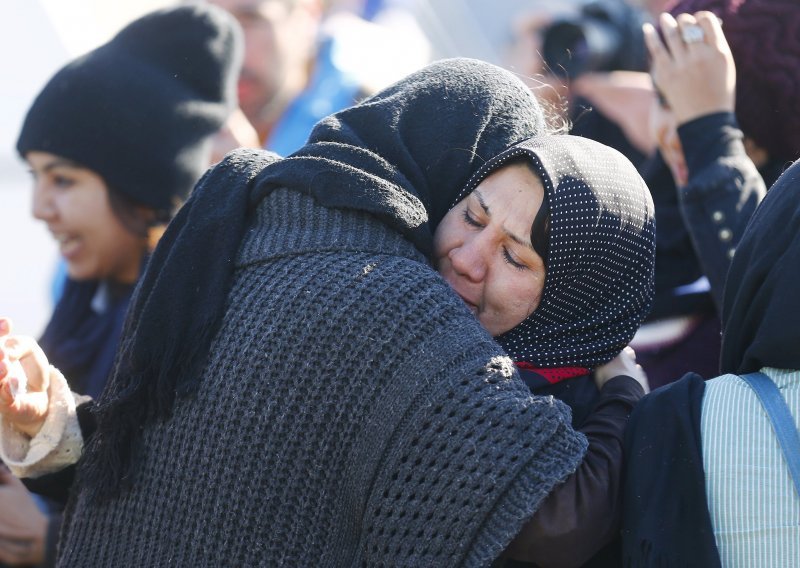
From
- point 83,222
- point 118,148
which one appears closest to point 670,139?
point 118,148

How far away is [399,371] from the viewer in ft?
5.60

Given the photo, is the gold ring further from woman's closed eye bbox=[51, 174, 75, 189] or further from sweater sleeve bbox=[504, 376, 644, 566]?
woman's closed eye bbox=[51, 174, 75, 189]

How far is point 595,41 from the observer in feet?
12.5

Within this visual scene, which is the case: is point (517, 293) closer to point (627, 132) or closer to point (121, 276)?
point (121, 276)

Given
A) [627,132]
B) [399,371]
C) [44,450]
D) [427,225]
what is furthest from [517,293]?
[627,132]

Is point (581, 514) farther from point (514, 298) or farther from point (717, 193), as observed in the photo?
point (717, 193)

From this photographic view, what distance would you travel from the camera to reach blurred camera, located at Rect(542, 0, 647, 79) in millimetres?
3801

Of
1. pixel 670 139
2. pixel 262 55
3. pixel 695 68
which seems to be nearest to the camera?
pixel 695 68

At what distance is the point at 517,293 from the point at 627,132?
2033 millimetres

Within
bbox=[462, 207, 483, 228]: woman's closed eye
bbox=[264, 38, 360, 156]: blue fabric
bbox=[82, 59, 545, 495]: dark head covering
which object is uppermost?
bbox=[82, 59, 545, 495]: dark head covering

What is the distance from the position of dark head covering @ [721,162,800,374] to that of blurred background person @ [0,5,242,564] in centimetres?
165

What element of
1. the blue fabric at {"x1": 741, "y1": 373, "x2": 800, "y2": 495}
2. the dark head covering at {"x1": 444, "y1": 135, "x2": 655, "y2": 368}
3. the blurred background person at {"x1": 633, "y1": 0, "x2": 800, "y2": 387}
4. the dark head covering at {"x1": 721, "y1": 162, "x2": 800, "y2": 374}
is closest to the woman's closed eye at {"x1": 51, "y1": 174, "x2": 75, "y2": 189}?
the dark head covering at {"x1": 444, "y1": 135, "x2": 655, "y2": 368}

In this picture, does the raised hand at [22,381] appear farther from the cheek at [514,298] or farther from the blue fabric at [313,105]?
the blue fabric at [313,105]

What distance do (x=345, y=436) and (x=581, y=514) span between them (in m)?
0.40
